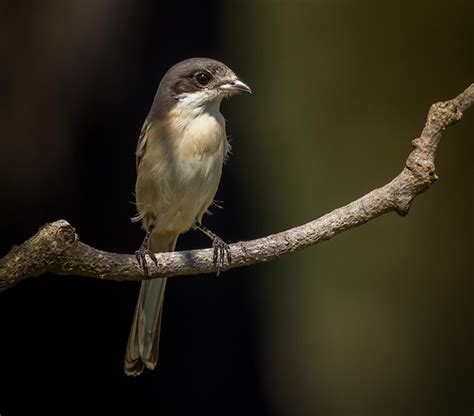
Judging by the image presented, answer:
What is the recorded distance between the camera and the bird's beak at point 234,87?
450 centimetres

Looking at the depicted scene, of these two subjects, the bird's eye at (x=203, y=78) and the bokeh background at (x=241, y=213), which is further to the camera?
the bokeh background at (x=241, y=213)

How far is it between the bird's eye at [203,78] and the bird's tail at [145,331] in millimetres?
1215

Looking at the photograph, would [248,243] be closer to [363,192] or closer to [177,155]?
[177,155]

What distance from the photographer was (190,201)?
190 inches

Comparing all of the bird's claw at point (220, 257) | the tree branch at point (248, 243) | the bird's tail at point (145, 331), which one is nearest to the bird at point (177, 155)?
the bird's tail at point (145, 331)

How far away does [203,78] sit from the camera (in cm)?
455

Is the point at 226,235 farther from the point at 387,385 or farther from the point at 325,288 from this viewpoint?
the point at 325,288

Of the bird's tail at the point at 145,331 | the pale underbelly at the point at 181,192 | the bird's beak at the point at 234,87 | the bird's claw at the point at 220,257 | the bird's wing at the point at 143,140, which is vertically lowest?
the bird's tail at the point at 145,331

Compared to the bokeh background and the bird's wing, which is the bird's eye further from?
the bokeh background

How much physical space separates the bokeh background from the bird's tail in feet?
1.91

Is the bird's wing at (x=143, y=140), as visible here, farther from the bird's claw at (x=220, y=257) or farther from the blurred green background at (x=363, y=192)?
the blurred green background at (x=363, y=192)

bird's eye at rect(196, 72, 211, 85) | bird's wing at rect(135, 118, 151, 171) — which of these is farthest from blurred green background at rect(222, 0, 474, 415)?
bird's eye at rect(196, 72, 211, 85)

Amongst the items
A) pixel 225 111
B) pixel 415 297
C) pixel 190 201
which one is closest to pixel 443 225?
pixel 415 297

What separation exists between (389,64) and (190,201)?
17.4 ft
